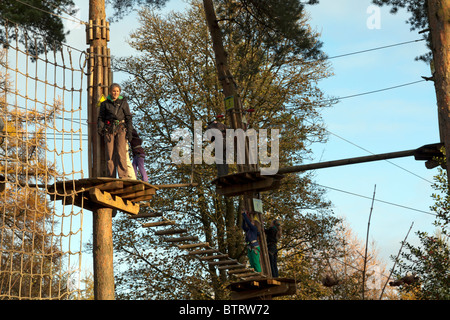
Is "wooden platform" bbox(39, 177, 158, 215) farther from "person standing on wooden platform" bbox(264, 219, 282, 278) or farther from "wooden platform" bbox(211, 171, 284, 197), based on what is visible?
"person standing on wooden platform" bbox(264, 219, 282, 278)

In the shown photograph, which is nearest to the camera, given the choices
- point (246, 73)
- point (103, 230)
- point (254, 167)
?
point (103, 230)

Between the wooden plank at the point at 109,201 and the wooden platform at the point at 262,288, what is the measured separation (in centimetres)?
484

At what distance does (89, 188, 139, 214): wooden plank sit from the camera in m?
8.48

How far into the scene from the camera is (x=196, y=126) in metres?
19.3

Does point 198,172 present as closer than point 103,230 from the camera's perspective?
No

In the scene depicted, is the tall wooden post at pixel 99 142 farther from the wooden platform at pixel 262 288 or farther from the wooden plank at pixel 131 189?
the wooden platform at pixel 262 288

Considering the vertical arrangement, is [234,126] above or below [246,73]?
below

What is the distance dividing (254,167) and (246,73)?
2638 mm

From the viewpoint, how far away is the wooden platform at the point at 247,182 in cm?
1248

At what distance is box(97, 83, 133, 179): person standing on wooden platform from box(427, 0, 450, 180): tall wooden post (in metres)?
4.28
